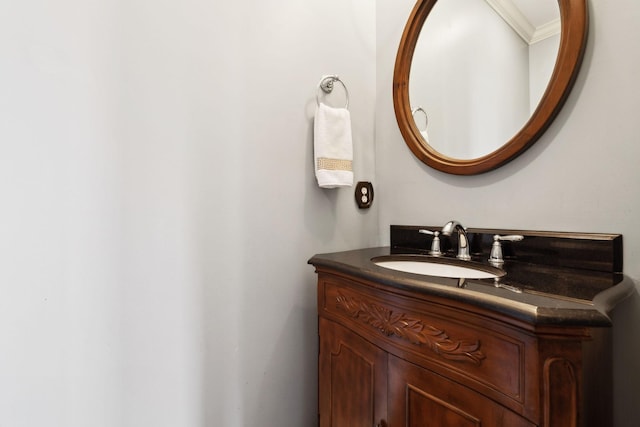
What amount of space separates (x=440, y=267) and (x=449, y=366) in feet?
1.49

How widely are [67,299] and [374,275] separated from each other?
32.2 inches

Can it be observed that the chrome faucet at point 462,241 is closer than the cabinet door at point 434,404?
No

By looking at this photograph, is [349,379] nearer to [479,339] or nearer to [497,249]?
[479,339]

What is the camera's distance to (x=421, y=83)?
121 cm

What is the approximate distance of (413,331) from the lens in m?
0.65

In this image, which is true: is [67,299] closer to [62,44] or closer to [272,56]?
[62,44]

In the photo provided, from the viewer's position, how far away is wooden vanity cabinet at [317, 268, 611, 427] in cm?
45

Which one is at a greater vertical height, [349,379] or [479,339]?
[479,339]

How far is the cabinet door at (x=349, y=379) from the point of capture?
74cm

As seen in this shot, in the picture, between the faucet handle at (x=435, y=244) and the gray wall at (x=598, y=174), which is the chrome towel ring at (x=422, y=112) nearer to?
the gray wall at (x=598, y=174)

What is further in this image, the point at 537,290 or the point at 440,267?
the point at 440,267

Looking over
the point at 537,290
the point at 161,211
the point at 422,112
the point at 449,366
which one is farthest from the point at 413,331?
the point at 422,112

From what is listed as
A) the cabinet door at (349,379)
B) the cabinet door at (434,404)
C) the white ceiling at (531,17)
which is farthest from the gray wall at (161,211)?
the white ceiling at (531,17)

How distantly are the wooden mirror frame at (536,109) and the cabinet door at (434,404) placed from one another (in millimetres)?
709
